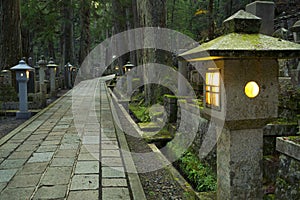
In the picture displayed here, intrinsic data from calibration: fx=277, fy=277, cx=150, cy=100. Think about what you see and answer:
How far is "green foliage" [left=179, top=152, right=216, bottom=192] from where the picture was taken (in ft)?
15.4

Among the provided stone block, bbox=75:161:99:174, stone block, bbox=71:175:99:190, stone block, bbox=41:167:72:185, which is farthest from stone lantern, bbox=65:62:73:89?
stone block, bbox=71:175:99:190

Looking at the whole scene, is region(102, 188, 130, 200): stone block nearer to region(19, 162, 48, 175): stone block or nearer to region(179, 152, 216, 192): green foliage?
region(19, 162, 48, 175): stone block

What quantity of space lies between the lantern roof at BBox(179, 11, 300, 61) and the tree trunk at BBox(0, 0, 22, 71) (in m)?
12.0

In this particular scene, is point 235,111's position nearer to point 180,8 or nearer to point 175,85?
point 175,85

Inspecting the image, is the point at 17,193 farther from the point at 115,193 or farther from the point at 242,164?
the point at 242,164

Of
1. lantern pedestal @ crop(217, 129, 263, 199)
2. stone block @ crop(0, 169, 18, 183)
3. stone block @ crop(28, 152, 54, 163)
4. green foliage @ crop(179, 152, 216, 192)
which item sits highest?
lantern pedestal @ crop(217, 129, 263, 199)

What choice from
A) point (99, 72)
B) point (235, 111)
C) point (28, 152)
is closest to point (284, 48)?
point (235, 111)

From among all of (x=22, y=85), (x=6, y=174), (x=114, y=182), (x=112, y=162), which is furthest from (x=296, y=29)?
(x=22, y=85)

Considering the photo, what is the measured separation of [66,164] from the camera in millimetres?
4438

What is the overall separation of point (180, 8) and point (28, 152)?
2817 centimetres

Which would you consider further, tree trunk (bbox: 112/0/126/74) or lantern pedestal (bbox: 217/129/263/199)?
tree trunk (bbox: 112/0/126/74)

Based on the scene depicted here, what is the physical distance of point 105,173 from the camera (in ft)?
13.6

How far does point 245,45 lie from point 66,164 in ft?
10.6

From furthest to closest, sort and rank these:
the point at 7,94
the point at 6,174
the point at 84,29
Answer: the point at 84,29 → the point at 7,94 → the point at 6,174
